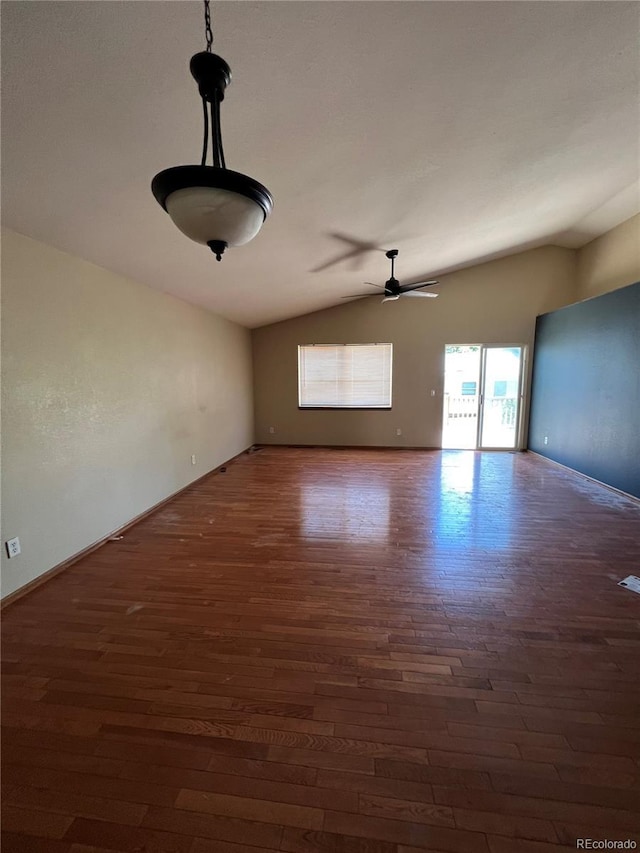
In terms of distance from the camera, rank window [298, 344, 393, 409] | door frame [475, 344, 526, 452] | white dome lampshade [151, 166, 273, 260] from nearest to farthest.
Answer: white dome lampshade [151, 166, 273, 260], door frame [475, 344, 526, 452], window [298, 344, 393, 409]

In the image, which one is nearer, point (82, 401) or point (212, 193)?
point (212, 193)

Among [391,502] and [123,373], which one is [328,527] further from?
[123,373]

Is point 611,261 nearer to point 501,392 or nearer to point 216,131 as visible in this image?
point 501,392

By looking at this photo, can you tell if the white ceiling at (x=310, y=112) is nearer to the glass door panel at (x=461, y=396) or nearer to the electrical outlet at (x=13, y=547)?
the electrical outlet at (x=13, y=547)

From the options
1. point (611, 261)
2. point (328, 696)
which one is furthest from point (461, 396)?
point (328, 696)

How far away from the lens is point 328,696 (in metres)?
1.51

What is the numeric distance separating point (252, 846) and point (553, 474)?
5.33 metres

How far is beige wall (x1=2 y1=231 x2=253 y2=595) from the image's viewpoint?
221cm

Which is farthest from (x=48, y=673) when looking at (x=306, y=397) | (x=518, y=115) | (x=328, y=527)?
(x=306, y=397)

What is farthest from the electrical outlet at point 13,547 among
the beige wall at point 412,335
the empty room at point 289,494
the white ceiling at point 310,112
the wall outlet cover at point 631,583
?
the beige wall at point 412,335

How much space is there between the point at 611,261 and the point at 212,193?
6.57 m

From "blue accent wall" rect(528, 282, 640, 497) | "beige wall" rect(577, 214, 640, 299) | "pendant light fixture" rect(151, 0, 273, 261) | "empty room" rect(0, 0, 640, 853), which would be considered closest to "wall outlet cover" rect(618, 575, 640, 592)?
"empty room" rect(0, 0, 640, 853)

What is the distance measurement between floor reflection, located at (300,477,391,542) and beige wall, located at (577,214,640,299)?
4.67m

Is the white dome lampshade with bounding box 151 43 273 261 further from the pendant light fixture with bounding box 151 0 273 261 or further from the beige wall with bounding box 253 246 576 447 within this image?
the beige wall with bounding box 253 246 576 447
